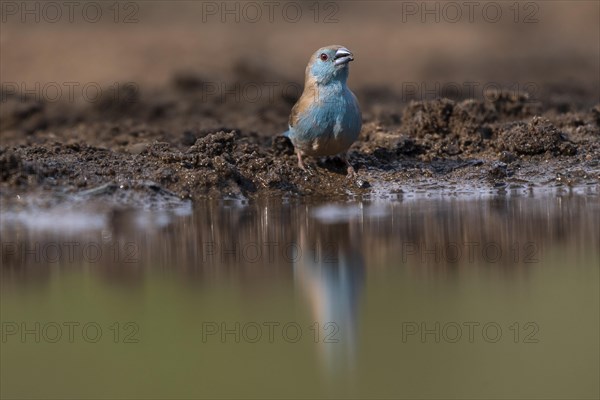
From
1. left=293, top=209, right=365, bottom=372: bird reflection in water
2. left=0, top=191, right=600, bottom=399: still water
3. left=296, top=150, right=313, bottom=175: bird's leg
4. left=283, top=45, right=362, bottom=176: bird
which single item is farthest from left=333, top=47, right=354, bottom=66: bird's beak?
left=293, top=209, right=365, bottom=372: bird reflection in water

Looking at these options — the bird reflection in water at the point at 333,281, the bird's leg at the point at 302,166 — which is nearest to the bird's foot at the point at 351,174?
the bird's leg at the point at 302,166

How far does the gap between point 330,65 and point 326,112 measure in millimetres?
441

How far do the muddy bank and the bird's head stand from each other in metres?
0.75

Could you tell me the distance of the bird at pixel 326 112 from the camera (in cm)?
895

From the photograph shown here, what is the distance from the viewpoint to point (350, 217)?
811cm

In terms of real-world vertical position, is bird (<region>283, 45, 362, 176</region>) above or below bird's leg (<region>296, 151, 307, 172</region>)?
above

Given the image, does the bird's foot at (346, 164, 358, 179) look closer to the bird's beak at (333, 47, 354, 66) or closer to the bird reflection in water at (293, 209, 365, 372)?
the bird's beak at (333, 47, 354, 66)

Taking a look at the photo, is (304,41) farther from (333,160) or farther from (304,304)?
(304,304)

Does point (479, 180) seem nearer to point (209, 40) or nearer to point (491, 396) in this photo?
point (491, 396)

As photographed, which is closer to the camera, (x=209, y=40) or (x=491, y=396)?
(x=491, y=396)

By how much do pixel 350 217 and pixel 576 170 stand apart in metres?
2.39

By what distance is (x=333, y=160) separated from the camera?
962cm

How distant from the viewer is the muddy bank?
8.88 metres

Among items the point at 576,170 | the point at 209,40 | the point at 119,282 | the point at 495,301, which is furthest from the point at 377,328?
the point at 209,40
